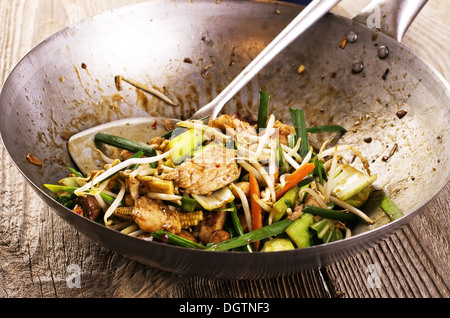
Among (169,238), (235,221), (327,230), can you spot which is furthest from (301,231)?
(169,238)

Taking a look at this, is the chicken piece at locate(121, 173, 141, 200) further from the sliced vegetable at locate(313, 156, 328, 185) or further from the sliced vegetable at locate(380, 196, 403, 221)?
the sliced vegetable at locate(380, 196, 403, 221)

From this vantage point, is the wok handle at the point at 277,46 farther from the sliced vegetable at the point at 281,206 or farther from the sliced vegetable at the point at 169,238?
the sliced vegetable at the point at 169,238

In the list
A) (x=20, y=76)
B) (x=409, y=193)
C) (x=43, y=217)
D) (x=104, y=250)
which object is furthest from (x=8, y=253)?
(x=409, y=193)

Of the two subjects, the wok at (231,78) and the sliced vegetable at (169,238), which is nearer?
the sliced vegetable at (169,238)

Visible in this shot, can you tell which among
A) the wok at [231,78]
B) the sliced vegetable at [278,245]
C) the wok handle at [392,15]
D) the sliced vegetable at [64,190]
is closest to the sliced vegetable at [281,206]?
the sliced vegetable at [278,245]

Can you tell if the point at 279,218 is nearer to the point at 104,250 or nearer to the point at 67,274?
the point at 104,250

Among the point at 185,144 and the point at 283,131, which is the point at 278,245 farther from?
the point at 283,131
